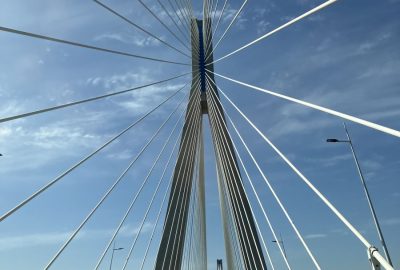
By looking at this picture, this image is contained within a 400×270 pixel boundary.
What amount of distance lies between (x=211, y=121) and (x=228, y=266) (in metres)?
6.34

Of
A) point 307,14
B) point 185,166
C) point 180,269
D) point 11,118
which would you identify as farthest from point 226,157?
point 11,118

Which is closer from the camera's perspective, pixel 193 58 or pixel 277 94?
pixel 277 94

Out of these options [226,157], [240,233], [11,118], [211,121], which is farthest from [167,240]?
[11,118]

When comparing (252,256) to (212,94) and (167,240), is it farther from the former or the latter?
(212,94)

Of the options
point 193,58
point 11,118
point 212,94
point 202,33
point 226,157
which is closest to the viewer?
point 11,118

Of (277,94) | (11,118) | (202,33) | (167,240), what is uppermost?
(202,33)

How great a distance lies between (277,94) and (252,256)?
633 centimetres

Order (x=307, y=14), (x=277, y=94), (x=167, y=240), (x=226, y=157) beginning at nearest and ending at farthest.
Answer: (x=307, y=14) < (x=277, y=94) < (x=167, y=240) < (x=226, y=157)

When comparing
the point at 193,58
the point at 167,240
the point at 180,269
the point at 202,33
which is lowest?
the point at 180,269

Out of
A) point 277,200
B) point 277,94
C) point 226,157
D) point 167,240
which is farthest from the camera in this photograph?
point 226,157

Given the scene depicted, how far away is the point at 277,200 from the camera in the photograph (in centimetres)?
762

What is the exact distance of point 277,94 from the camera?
715cm

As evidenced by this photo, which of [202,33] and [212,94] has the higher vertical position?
[202,33]

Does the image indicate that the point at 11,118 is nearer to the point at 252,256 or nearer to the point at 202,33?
the point at 252,256
